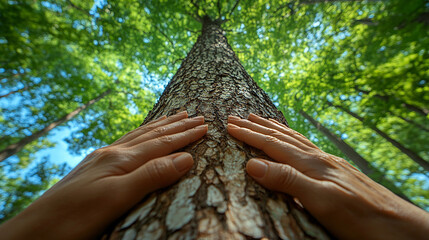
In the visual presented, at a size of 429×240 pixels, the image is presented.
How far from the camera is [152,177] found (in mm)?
769

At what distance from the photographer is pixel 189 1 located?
5309 mm

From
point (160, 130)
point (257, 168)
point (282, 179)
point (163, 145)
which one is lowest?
point (282, 179)

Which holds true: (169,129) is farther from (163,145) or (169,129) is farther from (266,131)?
(266,131)

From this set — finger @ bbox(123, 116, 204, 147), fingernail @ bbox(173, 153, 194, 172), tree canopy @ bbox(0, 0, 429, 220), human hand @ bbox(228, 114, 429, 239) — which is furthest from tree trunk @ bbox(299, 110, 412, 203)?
fingernail @ bbox(173, 153, 194, 172)

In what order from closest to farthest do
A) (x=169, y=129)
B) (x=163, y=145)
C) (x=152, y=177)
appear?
1. (x=152, y=177)
2. (x=163, y=145)
3. (x=169, y=129)

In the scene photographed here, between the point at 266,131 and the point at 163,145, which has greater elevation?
the point at 163,145

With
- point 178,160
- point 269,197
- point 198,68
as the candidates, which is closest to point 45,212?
point 178,160

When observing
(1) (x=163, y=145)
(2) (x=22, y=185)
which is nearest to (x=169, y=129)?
(1) (x=163, y=145)

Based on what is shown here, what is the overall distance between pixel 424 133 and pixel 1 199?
23235 millimetres

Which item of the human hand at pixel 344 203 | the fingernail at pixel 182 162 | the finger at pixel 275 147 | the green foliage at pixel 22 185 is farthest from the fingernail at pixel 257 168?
the green foliage at pixel 22 185

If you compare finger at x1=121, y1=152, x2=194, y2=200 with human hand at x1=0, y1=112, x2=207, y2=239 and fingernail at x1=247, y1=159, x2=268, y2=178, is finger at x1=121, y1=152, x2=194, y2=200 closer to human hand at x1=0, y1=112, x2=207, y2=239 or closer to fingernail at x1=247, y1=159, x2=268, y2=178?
human hand at x1=0, y1=112, x2=207, y2=239

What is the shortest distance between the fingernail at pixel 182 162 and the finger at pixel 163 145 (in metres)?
0.19

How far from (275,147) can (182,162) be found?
648 millimetres

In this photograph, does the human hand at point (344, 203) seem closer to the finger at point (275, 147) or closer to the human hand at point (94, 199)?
the finger at point (275, 147)
